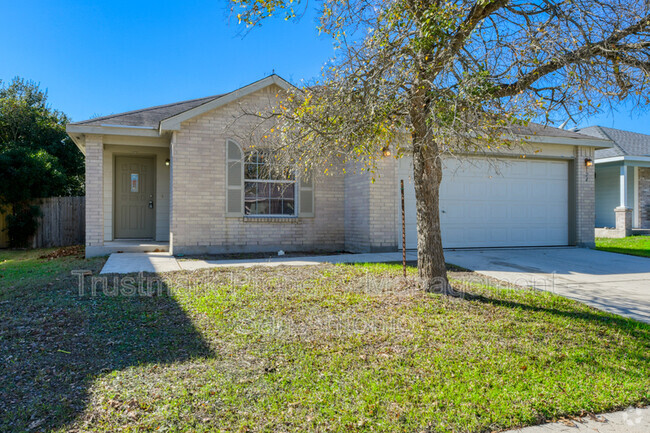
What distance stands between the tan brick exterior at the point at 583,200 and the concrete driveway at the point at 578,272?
89 cm

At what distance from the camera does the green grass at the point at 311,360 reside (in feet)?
9.16

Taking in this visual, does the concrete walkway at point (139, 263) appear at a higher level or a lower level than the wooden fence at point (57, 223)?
lower

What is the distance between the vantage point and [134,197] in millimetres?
12570

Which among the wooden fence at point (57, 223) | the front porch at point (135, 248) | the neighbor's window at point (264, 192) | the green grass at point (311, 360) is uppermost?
the neighbor's window at point (264, 192)

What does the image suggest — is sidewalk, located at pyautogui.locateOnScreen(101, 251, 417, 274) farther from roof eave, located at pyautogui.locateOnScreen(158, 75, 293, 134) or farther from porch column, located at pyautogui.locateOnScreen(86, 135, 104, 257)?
roof eave, located at pyautogui.locateOnScreen(158, 75, 293, 134)

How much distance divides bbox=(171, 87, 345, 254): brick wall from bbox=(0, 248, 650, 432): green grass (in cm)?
426

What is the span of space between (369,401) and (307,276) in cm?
422

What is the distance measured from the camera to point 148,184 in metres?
12.6

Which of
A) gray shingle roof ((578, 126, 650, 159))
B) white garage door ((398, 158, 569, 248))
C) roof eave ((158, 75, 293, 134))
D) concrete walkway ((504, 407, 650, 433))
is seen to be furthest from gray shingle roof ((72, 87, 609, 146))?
concrete walkway ((504, 407, 650, 433))

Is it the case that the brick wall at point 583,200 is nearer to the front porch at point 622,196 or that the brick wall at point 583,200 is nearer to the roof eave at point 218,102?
the front porch at point 622,196

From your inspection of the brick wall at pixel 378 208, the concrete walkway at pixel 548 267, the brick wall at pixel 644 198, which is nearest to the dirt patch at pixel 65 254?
the concrete walkway at pixel 548 267

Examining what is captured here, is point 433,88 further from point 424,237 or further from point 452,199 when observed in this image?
point 452,199

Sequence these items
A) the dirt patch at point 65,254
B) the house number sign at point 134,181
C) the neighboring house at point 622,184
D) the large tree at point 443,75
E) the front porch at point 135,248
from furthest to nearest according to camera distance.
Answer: the neighboring house at point 622,184, the house number sign at point 134,181, the dirt patch at point 65,254, the front porch at point 135,248, the large tree at point 443,75

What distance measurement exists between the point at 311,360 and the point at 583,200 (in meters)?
Answer: 11.2
